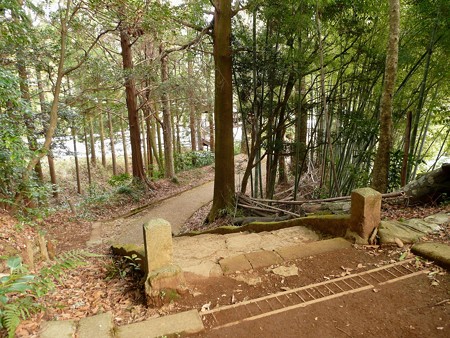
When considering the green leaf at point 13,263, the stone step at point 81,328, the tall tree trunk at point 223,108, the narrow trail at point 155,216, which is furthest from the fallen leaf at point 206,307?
the narrow trail at point 155,216

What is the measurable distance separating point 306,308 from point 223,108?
4538 millimetres

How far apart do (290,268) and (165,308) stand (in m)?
1.17

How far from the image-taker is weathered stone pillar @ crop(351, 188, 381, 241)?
108 inches

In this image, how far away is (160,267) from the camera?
86.4 inches

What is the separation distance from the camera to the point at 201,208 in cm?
919

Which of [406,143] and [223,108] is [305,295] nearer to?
[406,143]

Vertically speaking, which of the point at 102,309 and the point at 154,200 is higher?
the point at 102,309

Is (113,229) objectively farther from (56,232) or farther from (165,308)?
(165,308)

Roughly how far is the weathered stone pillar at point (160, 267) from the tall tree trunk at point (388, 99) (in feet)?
11.4

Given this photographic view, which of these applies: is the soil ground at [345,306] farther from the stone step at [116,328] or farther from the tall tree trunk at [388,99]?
the tall tree trunk at [388,99]

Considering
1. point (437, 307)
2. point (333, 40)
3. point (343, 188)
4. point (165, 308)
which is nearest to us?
point (437, 307)

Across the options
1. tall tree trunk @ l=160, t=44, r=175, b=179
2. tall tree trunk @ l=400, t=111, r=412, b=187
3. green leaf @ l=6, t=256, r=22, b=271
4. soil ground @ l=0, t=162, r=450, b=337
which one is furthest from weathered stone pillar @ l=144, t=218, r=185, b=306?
tall tree trunk @ l=160, t=44, r=175, b=179

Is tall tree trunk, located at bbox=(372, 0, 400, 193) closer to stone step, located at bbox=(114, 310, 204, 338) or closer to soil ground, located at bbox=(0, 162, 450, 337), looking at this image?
soil ground, located at bbox=(0, 162, 450, 337)

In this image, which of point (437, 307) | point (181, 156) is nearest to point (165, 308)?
point (437, 307)
